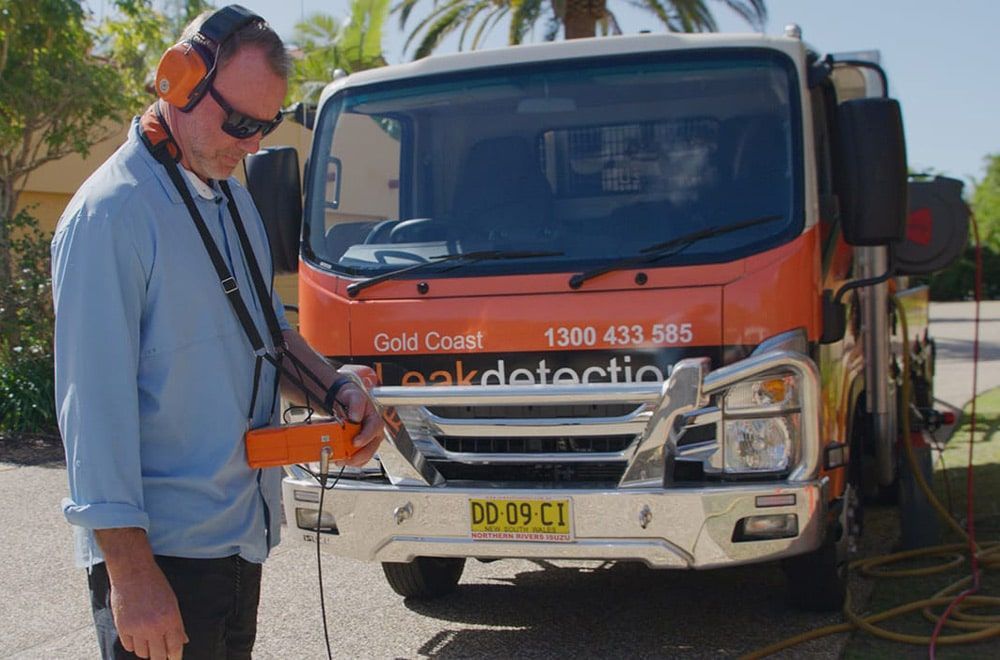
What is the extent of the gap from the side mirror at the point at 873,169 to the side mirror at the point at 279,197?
237cm

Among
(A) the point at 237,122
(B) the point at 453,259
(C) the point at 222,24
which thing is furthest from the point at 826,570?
(C) the point at 222,24

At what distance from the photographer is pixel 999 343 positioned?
76.3 feet

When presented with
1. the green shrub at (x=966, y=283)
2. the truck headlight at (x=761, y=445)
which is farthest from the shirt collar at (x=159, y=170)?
the green shrub at (x=966, y=283)

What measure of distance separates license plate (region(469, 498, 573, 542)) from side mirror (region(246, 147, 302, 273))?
1.56 meters

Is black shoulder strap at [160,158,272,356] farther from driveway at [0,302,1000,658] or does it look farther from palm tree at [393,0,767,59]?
palm tree at [393,0,767,59]

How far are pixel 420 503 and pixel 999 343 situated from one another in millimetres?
21362

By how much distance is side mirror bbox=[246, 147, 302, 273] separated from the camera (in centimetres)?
524

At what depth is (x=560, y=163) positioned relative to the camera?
492 cm

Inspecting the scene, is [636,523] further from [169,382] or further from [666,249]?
[169,382]

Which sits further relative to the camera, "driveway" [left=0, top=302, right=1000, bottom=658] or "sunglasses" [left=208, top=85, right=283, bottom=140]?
→ "driveway" [left=0, top=302, right=1000, bottom=658]

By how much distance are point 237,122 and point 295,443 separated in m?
0.70

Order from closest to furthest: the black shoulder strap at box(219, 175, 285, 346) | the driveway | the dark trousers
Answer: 1. the dark trousers
2. the black shoulder strap at box(219, 175, 285, 346)
3. the driveway

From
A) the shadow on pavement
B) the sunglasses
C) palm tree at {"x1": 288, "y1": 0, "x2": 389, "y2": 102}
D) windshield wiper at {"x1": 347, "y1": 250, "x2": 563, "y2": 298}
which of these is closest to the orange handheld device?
the sunglasses

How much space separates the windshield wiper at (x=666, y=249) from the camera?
4504mm
